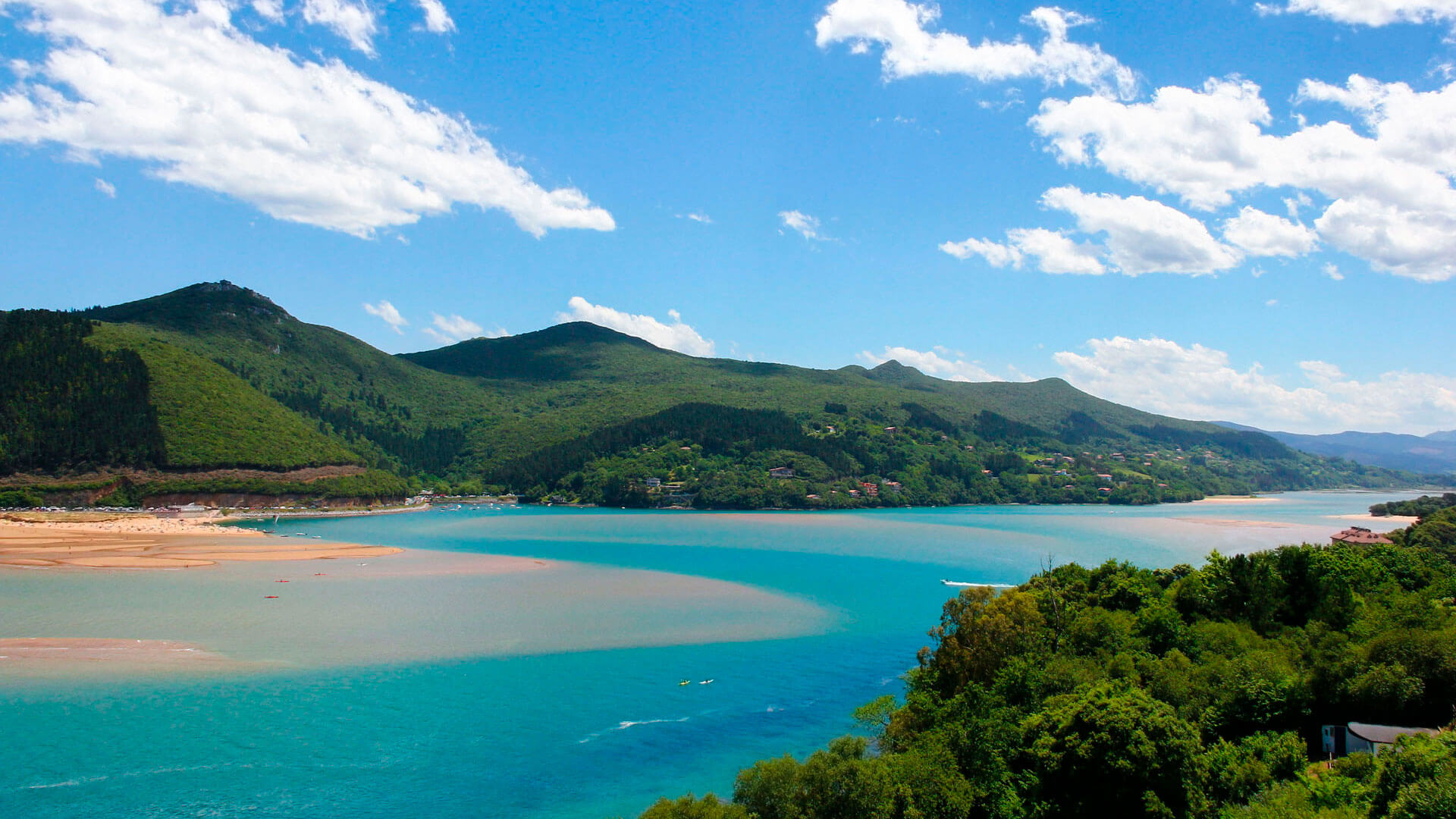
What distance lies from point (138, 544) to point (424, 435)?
365 ft

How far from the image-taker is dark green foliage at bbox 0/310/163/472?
92188 mm

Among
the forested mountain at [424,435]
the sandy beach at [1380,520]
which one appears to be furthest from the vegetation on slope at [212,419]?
the sandy beach at [1380,520]

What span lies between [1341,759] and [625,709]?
65.3 feet

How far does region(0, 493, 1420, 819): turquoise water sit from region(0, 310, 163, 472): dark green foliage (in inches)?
2111

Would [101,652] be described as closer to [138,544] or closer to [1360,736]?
[138,544]

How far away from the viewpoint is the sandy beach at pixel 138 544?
56188mm

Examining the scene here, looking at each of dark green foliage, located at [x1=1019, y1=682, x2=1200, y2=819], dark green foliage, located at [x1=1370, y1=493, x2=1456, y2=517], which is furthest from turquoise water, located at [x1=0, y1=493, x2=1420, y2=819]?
dark green foliage, located at [x1=1370, y1=493, x2=1456, y2=517]

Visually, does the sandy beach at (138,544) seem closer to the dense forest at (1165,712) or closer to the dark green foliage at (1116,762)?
the dense forest at (1165,712)

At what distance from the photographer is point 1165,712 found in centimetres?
1739

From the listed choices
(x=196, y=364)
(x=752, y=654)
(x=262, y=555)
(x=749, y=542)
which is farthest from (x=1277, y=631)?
(x=196, y=364)

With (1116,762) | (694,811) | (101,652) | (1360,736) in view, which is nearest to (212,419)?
(101,652)

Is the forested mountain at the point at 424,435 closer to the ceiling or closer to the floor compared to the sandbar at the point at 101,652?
closer to the ceiling

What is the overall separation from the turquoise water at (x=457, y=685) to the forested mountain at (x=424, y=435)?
2272 inches

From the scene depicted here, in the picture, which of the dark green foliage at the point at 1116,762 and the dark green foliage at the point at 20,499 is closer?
the dark green foliage at the point at 1116,762
